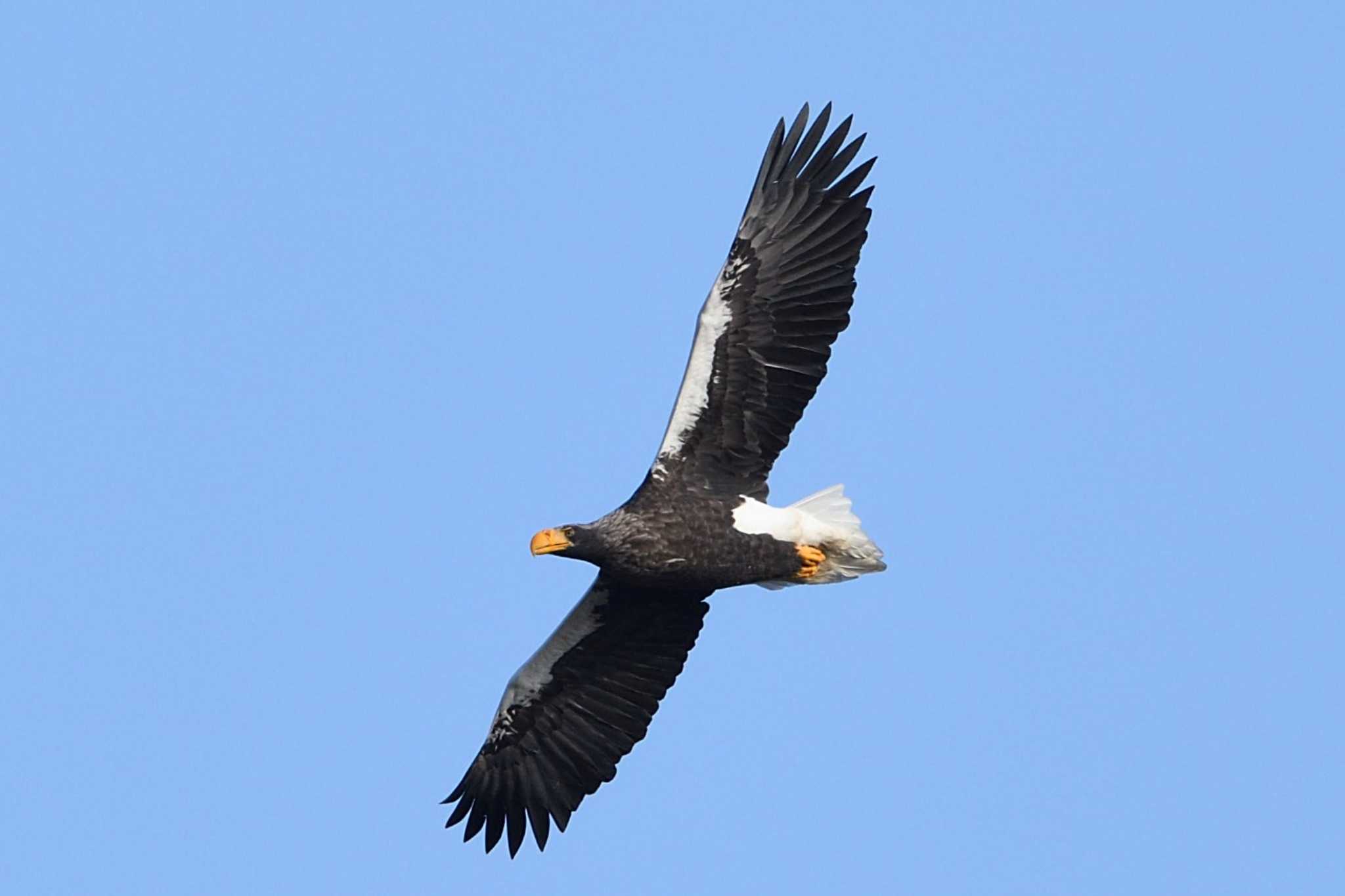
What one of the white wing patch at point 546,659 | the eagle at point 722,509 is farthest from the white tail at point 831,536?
the white wing patch at point 546,659

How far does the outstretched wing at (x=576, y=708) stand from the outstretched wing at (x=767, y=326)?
45.3 inches

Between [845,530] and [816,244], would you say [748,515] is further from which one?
[816,244]

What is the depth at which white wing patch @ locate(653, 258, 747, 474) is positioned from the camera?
14805 millimetres

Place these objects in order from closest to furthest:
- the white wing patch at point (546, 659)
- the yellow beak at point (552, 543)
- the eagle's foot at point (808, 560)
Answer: the yellow beak at point (552, 543)
the eagle's foot at point (808, 560)
the white wing patch at point (546, 659)

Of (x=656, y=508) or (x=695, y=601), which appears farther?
(x=695, y=601)

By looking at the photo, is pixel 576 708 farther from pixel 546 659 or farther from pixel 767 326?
pixel 767 326

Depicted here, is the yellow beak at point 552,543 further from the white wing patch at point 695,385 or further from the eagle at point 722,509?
the white wing patch at point 695,385

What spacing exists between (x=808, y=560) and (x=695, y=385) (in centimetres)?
146

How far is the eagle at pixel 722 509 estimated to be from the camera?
14.6 meters

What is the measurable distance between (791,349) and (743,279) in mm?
604

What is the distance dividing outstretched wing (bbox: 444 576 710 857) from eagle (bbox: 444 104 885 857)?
14 millimetres

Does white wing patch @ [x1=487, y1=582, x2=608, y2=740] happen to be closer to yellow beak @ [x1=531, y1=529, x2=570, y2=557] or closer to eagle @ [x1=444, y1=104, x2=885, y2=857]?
eagle @ [x1=444, y1=104, x2=885, y2=857]

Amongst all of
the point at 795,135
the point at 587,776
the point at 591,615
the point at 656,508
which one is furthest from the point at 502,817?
the point at 795,135

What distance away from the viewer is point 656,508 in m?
14.6
